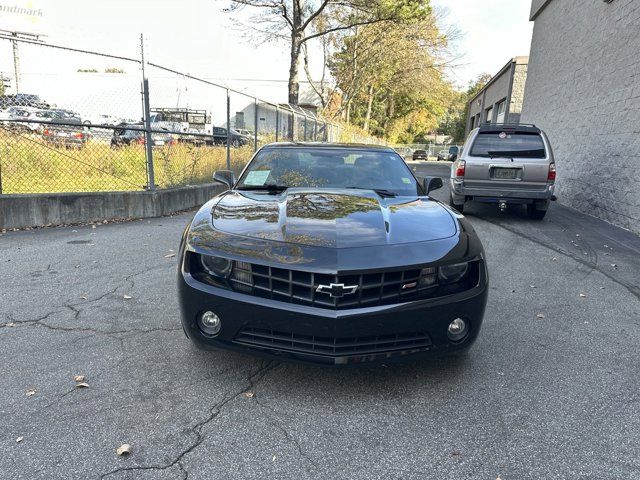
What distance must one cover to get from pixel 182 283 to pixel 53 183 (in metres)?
6.85

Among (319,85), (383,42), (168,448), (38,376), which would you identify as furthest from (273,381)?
(319,85)

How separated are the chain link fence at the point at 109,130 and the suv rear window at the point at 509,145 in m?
5.53

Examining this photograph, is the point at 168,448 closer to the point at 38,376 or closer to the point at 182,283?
the point at 182,283

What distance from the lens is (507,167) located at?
836 cm

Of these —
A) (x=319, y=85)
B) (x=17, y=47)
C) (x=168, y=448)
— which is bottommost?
(x=168, y=448)

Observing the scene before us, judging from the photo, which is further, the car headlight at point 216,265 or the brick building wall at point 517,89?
the brick building wall at point 517,89

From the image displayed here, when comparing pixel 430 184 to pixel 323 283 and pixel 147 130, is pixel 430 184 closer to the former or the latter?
pixel 323 283

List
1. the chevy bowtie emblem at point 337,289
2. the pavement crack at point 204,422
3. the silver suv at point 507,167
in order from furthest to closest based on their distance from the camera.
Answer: the silver suv at point 507,167 → the chevy bowtie emblem at point 337,289 → the pavement crack at point 204,422

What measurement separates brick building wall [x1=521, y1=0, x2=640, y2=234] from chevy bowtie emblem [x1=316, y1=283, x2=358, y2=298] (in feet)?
25.7

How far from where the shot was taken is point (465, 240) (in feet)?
9.43

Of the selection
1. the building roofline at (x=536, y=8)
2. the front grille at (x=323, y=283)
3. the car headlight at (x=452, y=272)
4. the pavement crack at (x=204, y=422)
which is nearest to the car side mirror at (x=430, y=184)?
the car headlight at (x=452, y=272)

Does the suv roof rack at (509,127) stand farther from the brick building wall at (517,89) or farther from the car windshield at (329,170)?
the brick building wall at (517,89)

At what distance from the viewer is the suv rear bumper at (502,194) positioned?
8328mm

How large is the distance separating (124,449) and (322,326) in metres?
1.15
